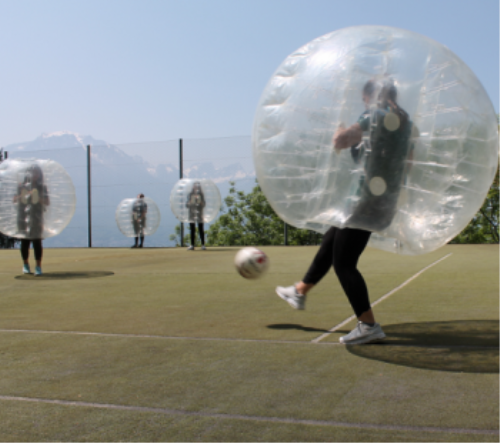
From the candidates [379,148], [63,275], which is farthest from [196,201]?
[379,148]

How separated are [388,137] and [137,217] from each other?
17648 mm

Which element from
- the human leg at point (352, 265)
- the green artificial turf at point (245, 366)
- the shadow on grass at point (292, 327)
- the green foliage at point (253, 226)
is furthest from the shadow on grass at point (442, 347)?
the green foliage at point (253, 226)

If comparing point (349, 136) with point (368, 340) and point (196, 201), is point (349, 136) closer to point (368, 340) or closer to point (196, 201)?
point (368, 340)

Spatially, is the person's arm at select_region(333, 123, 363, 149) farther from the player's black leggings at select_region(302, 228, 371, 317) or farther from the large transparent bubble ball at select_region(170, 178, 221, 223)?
the large transparent bubble ball at select_region(170, 178, 221, 223)

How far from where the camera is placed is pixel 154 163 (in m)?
22.0


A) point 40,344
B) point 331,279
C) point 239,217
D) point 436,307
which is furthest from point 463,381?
point 239,217

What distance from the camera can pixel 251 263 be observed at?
4852 millimetres

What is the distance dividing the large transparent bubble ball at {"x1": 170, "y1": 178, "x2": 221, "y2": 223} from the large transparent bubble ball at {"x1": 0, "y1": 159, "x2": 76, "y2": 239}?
7829mm

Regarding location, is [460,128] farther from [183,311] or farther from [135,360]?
[183,311]

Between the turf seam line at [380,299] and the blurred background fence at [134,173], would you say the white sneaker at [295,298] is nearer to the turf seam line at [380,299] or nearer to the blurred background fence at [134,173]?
the turf seam line at [380,299]

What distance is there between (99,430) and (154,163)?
20325 millimetres

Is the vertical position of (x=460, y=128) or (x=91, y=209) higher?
(x=460, y=128)

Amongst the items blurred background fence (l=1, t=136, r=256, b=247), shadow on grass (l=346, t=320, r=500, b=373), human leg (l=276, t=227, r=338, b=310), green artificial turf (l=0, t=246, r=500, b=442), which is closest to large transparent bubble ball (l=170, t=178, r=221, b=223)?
blurred background fence (l=1, t=136, r=256, b=247)

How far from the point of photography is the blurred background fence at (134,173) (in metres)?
20.8
